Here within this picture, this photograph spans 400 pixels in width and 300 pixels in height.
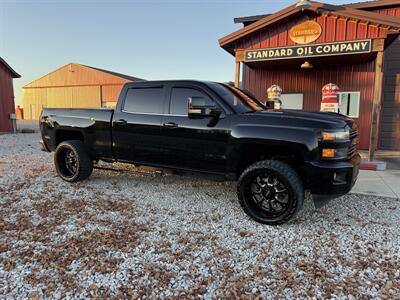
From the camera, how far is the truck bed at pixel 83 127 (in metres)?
5.20

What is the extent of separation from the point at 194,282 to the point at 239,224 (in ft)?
4.57

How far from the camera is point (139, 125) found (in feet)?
15.7

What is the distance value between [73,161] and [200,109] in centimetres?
307

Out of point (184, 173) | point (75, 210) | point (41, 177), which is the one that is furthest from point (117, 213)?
point (41, 177)

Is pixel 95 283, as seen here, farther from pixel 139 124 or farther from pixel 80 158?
pixel 80 158

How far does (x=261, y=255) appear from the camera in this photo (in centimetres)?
299

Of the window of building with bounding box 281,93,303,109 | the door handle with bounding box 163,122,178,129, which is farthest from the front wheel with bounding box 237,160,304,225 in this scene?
the window of building with bounding box 281,93,303,109

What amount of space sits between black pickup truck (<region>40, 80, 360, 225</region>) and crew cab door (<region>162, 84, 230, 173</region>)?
0.01m

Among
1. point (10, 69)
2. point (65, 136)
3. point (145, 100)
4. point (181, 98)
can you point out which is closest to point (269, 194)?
point (181, 98)

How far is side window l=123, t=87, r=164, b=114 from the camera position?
472cm

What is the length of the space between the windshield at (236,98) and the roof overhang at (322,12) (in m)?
4.08

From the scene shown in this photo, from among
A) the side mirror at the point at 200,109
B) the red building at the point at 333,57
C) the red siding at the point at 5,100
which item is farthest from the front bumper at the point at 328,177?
the red siding at the point at 5,100

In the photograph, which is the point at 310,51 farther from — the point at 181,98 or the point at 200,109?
the point at 200,109

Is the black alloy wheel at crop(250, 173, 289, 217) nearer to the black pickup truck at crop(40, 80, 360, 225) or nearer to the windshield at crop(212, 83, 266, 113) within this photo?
the black pickup truck at crop(40, 80, 360, 225)
